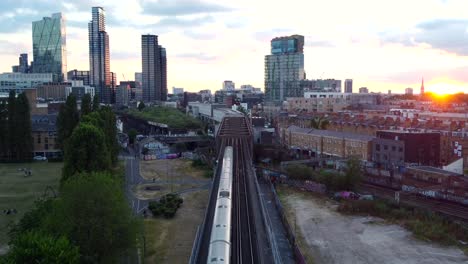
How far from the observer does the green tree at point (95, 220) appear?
20641 mm

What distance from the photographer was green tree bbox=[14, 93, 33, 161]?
203 ft

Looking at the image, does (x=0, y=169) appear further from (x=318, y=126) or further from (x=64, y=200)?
(x=318, y=126)

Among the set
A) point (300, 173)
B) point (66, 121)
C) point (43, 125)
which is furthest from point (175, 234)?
point (43, 125)

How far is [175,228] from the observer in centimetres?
3375

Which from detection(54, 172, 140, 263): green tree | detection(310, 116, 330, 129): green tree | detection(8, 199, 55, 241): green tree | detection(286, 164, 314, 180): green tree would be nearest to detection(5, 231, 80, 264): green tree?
detection(54, 172, 140, 263): green tree

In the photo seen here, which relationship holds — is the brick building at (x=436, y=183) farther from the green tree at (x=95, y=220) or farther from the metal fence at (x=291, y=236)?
the green tree at (x=95, y=220)

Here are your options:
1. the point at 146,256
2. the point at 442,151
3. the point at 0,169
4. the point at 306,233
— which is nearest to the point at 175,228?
the point at 146,256

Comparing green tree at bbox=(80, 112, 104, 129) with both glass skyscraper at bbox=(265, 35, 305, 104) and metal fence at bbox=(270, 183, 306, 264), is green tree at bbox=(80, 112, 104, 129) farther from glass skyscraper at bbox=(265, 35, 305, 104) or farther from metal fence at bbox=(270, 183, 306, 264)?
glass skyscraper at bbox=(265, 35, 305, 104)

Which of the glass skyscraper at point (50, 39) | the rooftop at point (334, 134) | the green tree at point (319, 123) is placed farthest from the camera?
the glass skyscraper at point (50, 39)

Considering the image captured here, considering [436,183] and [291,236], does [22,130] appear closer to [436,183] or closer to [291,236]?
[291,236]

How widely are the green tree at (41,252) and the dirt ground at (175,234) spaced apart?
11.0 m

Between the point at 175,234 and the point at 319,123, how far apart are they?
54580 millimetres

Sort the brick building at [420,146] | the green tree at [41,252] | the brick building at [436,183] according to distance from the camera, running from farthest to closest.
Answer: the brick building at [420,146], the brick building at [436,183], the green tree at [41,252]

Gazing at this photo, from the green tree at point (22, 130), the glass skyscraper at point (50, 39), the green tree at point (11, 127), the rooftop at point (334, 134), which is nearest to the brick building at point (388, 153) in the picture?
the rooftop at point (334, 134)
